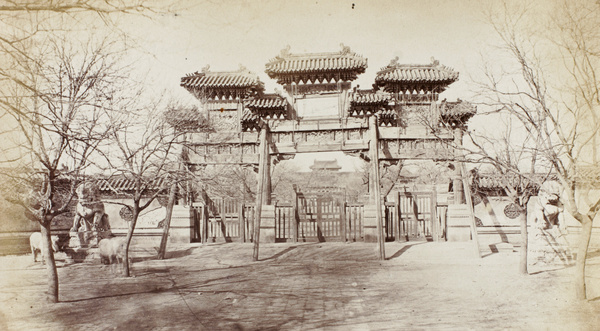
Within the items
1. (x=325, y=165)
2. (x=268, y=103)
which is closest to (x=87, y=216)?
(x=268, y=103)

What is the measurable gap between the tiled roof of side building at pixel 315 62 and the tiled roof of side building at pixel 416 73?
3.04ft

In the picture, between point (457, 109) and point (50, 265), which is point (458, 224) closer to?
point (457, 109)

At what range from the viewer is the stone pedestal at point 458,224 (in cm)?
1470

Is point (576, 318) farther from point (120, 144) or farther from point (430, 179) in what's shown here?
point (430, 179)

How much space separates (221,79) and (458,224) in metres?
11.0

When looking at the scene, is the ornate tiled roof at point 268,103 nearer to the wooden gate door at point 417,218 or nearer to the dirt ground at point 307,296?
the wooden gate door at point 417,218

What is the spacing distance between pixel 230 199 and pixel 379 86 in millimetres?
7706

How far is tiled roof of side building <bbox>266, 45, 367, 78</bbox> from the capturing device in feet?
49.1

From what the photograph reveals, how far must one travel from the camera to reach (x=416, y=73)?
15195 millimetres

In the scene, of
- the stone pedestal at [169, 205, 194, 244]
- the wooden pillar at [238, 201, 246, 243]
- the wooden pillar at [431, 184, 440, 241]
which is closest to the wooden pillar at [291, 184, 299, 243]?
the wooden pillar at [238, 201, 246, 243]

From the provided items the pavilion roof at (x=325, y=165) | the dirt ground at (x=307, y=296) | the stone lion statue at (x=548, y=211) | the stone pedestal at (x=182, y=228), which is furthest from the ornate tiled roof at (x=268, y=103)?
the pavilion roof at (x=325, y=165)

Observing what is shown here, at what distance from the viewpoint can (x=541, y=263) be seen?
9.96 m

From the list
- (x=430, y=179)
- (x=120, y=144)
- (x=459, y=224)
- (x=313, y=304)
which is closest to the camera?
(x=313, y=304)

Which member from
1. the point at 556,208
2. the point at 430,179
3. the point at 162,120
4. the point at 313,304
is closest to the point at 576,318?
the point at 313,304
